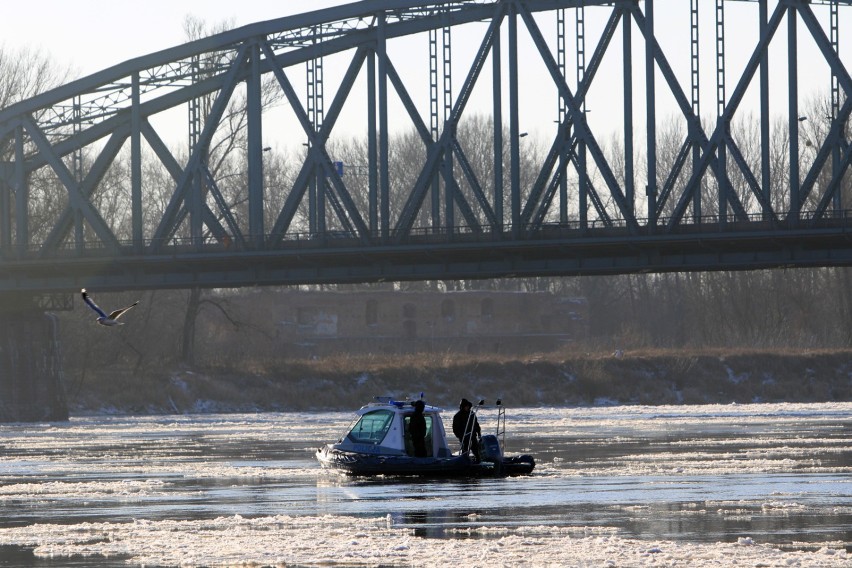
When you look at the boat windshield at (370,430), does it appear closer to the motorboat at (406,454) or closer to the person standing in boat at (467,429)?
the motorboat at (406,454)

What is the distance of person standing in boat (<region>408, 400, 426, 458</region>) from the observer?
36844 mm

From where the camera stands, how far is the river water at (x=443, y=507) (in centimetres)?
2223

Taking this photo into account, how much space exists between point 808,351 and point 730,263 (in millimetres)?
35498

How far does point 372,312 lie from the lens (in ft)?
431

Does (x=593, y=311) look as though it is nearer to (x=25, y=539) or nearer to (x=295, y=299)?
(x=295, y=299)

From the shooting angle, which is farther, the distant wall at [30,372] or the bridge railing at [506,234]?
the distant wall at [30,372]

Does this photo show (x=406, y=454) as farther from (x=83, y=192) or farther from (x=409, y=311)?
Result: (x=409, y=311)

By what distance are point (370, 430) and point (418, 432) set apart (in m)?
2.20

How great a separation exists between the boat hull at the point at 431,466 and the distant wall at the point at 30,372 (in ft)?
158

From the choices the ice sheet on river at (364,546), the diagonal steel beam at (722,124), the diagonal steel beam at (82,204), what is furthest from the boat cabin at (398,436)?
the diagonal steel beam at (82,204)

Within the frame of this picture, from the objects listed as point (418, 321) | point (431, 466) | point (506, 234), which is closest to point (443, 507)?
point (431, 466)

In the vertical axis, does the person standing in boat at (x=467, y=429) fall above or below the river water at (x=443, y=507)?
above

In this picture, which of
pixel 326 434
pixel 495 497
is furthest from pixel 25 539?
pixel 326 434

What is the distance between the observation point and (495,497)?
31.1 metres
